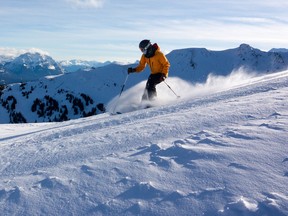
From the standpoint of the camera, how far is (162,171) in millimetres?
4746

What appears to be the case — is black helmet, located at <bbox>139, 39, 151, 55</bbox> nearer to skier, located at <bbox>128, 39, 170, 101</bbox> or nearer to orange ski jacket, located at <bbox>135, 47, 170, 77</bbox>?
skier, located at <bbox>128, 39, 170, 101</bbox>

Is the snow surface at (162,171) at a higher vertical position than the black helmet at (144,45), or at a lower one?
lower

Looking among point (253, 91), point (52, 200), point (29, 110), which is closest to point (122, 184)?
point (52, 200)

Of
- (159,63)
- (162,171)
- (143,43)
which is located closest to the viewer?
(162,171)

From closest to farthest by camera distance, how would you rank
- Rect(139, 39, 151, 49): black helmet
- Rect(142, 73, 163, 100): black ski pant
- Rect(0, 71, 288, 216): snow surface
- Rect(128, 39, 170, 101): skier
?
Rect(0, 71, 288, 216): snow surface, Rect(139, 39, 151, 49): black helmet, Rect(128, 39, 170, 101): skier, Rect(142, 73, 163, 100): black ski pant

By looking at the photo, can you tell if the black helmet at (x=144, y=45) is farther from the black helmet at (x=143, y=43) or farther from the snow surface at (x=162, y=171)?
the snow surface at (x=162, y=171)

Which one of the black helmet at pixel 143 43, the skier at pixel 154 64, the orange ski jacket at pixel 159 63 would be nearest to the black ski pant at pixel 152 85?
the skier at pixel 154 64

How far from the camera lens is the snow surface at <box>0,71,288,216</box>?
3955 millimetres

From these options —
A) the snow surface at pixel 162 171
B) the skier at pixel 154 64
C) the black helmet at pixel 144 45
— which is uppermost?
the black helmet at pixel 144 45

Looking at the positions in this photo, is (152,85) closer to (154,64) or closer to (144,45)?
(154,64)

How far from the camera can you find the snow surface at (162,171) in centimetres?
396

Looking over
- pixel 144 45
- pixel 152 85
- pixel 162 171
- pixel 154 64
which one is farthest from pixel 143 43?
pixel 162 171

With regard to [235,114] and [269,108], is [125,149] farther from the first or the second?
[269,108]

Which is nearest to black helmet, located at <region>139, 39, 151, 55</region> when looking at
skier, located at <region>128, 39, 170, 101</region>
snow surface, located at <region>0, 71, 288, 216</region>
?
skier, located at <region>128, 39, 170, 101</region>
